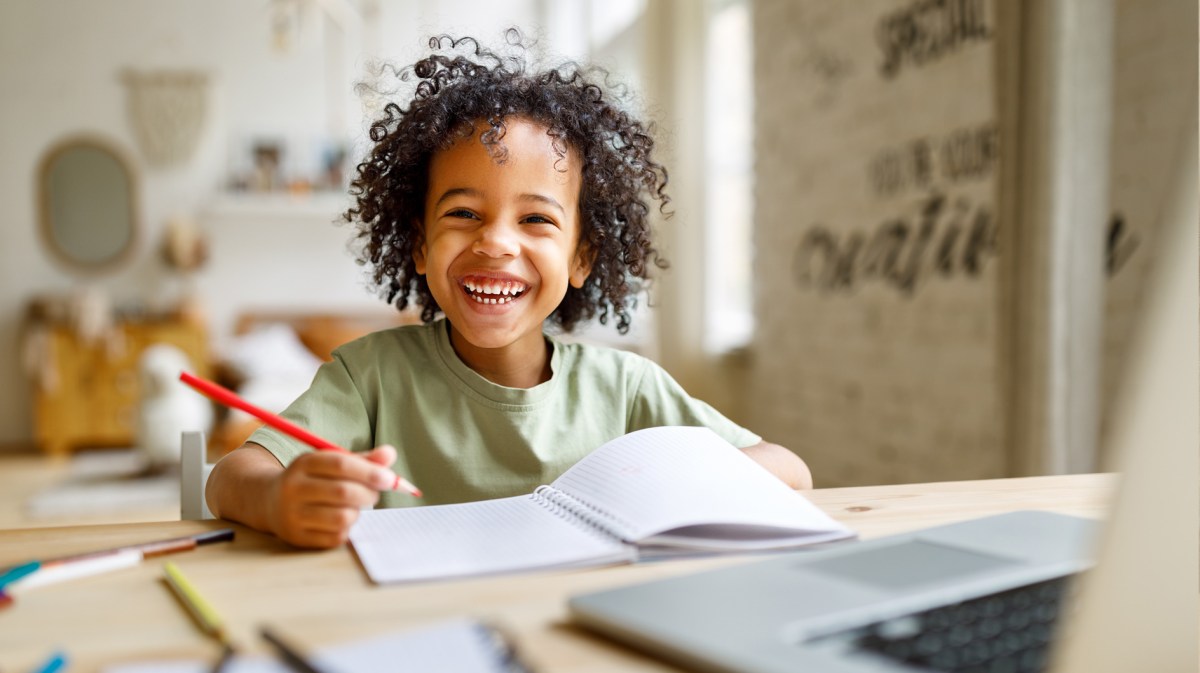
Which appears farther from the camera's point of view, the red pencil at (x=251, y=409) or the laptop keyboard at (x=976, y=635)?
the red pencil at (x=251, y=409)

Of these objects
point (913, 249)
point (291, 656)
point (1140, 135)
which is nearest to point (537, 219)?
point (291, 656)

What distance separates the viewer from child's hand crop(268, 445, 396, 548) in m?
0.65

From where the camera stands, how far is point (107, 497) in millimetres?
3770

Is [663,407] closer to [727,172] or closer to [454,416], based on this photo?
[454,416]

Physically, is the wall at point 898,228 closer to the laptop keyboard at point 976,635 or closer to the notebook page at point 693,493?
the notebook page at point 693,493

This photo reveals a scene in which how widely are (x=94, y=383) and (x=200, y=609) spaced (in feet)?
16.5

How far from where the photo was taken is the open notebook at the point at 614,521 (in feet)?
2.01

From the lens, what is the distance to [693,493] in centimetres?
69

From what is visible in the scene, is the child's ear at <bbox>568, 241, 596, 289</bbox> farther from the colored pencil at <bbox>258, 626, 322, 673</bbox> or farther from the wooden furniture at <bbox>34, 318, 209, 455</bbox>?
the wooden furniture at <bbox>34, 318, 209, 455</bbox>

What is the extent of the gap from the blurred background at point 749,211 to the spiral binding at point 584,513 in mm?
344

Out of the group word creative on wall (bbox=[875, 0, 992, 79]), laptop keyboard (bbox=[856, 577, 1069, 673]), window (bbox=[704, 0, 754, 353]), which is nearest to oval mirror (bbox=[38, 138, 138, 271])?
window (bbox=[704, 0, 754, 353])

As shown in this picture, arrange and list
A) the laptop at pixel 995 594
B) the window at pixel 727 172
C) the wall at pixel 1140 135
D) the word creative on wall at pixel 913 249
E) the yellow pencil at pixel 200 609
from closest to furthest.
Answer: the laptop at pixel 995 594 → the yellow pencil at pixel 200 609 → the wall at pixel 1140 135 → the word creative on wall at pixel 913 249 → the window at pixel 727 172

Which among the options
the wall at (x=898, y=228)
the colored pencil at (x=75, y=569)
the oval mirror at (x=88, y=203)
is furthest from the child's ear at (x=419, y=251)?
the oval mirror at (x=88, y=203)

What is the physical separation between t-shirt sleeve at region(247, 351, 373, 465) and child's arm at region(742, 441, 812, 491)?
37 cm
